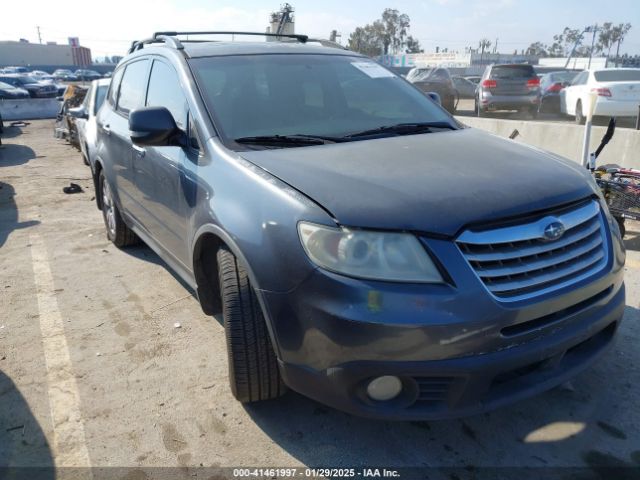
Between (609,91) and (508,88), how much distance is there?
165 inches

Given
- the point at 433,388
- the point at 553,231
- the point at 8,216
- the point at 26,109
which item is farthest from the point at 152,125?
the point at 26,109

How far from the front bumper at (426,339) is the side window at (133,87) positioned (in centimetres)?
252

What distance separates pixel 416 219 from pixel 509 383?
0.81 meters

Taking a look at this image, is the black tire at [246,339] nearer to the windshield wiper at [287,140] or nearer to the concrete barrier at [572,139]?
the windshield wiper at [287,140]

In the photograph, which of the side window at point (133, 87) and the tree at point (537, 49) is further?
the tree at point (537, 49)

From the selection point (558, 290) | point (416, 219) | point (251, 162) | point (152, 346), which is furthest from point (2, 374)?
point (558, 290)

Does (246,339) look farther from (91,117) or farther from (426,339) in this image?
(91,117)

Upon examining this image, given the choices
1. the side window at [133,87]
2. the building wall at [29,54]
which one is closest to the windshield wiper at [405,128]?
the side window at [133,87]

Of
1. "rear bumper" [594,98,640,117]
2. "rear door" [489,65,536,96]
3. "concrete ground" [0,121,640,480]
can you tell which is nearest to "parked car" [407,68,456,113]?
"rear door" [489,65,536,96]

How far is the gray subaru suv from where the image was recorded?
196 cm

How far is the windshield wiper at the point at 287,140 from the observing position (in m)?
2.74

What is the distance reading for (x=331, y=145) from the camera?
9.02 feet

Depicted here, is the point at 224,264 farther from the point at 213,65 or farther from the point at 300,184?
the point at 213,65

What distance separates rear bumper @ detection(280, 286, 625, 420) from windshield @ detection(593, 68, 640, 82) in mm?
11751
